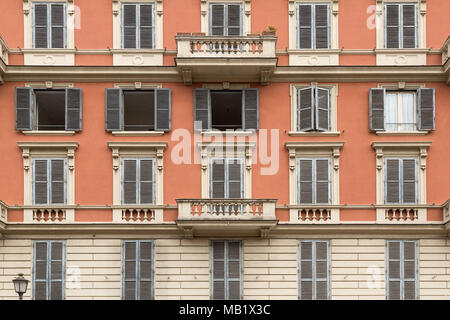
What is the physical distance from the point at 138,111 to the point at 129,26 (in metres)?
3.16

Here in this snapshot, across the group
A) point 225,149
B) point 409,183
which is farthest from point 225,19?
point 409,183

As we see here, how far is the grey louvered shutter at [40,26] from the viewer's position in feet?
101

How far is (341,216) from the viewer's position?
29531mm

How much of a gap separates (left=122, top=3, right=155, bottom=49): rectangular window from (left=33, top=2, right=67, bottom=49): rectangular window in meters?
2.26

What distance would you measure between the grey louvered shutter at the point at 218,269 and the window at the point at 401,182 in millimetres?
6192

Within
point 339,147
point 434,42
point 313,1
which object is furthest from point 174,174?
point 434,42

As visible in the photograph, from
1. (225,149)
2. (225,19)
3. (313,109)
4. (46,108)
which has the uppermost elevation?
(225,19)

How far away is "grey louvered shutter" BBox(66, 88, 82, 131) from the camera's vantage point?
3006 cm

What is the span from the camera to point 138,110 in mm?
30969

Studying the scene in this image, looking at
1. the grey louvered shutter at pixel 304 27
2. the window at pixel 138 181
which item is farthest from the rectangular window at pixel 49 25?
the grey louvered shutter at pixel 304 27

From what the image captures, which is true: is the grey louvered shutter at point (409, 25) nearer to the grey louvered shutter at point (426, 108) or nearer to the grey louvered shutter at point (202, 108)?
the grey louvered shutter at point (426, 108)

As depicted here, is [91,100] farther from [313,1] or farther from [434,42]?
[434,42]

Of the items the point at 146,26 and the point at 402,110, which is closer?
the point at 402,110

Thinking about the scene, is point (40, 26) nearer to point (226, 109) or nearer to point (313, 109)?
point (226, 109)
